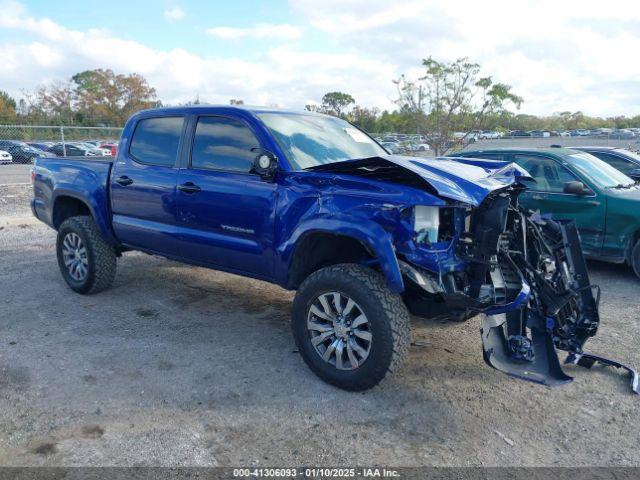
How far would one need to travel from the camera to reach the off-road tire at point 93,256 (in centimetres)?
557

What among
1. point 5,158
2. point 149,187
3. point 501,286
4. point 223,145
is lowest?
point 501,286

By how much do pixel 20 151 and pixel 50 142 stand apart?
14.7ft

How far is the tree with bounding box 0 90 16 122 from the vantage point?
4200 centimetres

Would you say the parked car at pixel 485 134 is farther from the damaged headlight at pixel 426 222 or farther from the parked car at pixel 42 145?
the parked car at pixel 42 145

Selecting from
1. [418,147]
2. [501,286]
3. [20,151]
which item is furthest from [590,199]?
[20,151]

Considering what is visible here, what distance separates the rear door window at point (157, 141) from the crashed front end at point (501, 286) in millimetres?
2502

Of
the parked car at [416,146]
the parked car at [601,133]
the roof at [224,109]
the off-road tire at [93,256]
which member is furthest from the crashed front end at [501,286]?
the parked car at [601,133]

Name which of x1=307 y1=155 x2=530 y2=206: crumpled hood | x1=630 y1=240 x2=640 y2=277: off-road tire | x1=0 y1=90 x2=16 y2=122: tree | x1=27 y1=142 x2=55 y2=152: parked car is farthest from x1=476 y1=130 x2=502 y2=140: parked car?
x1=0 y1=90 x2=16 y2=122: tree

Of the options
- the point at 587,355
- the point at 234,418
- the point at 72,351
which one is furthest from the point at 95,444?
the point at 587,355

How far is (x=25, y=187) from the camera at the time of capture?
13.1 meters

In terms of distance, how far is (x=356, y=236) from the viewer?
3.56 metres

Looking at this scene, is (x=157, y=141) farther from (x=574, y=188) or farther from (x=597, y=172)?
(x=597, y=172)

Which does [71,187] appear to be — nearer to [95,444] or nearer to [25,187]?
[95,444]

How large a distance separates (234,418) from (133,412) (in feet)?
2.13
